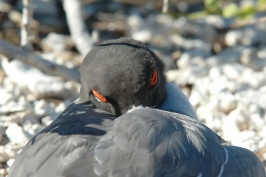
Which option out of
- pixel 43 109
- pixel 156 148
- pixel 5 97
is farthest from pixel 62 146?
pixel 5 97

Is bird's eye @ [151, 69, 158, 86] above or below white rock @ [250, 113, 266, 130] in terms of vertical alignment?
above

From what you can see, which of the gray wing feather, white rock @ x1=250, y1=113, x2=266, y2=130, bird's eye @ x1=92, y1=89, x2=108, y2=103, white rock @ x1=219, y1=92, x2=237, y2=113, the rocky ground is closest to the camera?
the gray wing feather

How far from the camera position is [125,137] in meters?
4.90

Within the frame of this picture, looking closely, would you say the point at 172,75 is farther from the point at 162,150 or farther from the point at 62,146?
the point at 162,150

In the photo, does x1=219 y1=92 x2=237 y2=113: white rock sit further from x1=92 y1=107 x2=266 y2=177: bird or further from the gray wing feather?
the gray wing feather

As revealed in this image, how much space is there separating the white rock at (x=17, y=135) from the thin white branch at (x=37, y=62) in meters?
1.15

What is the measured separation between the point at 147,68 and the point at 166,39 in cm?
327

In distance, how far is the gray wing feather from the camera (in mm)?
4668

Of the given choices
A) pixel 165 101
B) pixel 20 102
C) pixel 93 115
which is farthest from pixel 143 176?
pixel 20 102

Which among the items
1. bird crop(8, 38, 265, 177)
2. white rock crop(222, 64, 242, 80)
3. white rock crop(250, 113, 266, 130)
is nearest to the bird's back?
bird crop(8, 38, 265, 177)

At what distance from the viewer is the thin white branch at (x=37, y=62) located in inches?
294

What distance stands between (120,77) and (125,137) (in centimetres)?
80

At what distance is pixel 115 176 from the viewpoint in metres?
4.57

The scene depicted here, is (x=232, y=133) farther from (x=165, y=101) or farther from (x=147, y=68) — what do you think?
(x=147, y=68)
